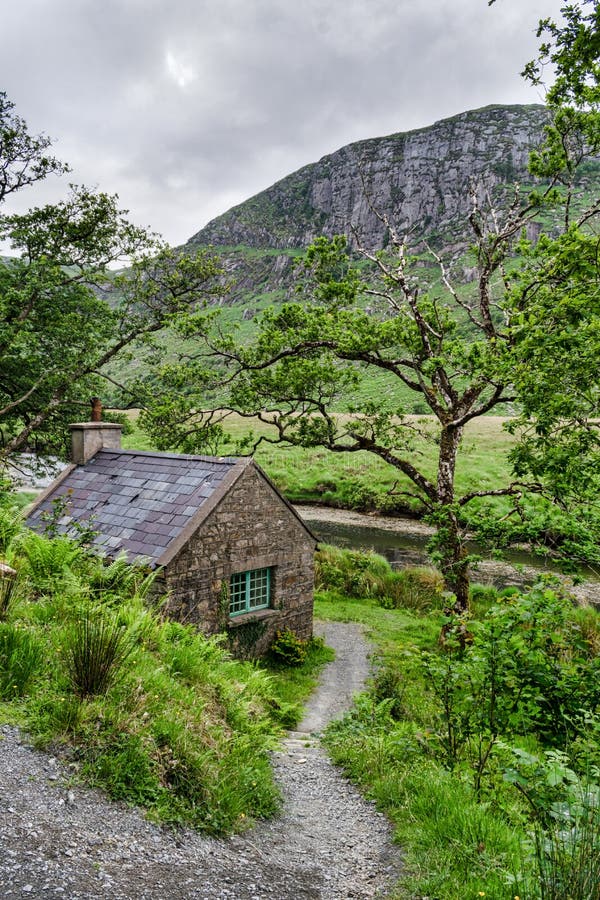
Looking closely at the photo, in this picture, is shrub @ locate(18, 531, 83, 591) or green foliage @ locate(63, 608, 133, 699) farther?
shrub @ locate(18, 531, 83, 591)

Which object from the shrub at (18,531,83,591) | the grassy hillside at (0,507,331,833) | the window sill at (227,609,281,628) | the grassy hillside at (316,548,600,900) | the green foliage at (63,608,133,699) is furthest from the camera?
the window sill at (227,609,281,628)

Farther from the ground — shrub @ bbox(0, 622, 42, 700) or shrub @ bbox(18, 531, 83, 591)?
shrub @ bbox(18, 531, 83, 591)

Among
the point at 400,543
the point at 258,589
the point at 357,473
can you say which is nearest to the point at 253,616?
the point at 258,589

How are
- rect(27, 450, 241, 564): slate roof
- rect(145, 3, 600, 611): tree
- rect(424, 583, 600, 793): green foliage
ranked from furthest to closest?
rect(27, 450, 241, 564): slate roof < rect(145, 3, 600, 611): tree < rect(424, 583, 600, 793): green foliage

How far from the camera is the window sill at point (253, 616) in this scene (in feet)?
43.1

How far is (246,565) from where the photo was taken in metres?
13.5

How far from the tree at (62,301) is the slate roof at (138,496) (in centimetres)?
649

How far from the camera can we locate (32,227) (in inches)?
879

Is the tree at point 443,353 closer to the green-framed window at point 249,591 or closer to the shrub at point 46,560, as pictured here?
the green-framed window at point 249,591

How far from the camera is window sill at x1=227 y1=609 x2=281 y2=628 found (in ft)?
43.1

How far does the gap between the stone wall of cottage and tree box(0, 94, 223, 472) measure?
10914 millimetres

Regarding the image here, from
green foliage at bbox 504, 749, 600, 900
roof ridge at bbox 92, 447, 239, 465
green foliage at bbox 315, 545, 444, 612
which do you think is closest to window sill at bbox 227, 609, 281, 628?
roof ridge at bbox 92, 447, 239, 465

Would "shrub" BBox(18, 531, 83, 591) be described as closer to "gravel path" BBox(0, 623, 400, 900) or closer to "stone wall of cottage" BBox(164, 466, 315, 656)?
"stone wall of cottage" BBox(164, 466, 315, 656)

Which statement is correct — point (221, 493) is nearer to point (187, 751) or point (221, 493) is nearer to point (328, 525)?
point (187, 751)
